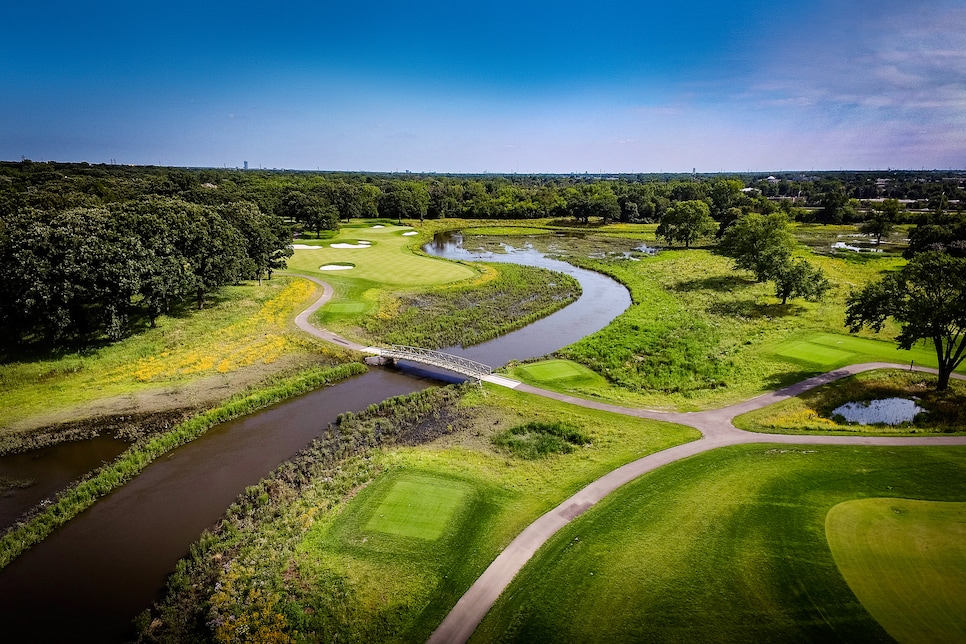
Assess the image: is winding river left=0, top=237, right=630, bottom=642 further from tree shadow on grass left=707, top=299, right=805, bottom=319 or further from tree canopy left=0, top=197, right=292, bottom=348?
tree shadow on grass left=707, top=299, right=805, bottom=319

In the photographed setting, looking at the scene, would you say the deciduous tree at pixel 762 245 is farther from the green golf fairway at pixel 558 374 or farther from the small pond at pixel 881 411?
the green golf fairway at pixel 558 374

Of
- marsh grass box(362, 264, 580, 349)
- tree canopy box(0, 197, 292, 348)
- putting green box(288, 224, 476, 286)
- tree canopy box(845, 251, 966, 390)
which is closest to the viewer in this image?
tree canopy box(845, 251, 966, 390)

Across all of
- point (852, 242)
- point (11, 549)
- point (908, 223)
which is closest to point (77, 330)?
point (11, 549)

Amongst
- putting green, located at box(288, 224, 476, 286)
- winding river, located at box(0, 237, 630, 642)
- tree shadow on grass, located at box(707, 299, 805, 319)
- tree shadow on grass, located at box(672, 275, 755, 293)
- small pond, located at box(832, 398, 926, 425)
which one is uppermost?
putting green, located at box(288, 224, 476, 286)

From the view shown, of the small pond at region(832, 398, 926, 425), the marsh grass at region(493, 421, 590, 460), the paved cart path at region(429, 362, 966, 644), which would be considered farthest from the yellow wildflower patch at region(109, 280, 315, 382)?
the small pond at region(832, 398, 926, 425)

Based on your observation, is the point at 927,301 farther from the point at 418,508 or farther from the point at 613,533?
the point at 418,508

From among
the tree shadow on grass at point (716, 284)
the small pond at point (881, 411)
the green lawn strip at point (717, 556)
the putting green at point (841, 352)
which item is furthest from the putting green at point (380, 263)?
the green lawn strip at point (717, 556)

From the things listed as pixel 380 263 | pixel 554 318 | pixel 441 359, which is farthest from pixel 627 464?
pixel 380 263
